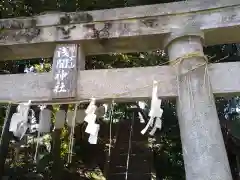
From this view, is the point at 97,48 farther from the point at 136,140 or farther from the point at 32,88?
the point at 136,140

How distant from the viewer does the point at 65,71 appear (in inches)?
115

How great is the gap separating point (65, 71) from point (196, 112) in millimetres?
1304

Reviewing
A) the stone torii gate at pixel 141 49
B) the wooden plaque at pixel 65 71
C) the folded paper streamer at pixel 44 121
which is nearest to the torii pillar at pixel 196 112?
the stone torii gate at pixel 141 49

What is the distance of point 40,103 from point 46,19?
942mm

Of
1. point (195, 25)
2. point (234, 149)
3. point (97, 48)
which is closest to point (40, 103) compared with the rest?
point (97, 48)

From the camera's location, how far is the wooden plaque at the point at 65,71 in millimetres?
2805

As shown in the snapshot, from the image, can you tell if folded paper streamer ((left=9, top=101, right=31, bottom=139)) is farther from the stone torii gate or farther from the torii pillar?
the torii pillar

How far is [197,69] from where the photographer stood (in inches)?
109

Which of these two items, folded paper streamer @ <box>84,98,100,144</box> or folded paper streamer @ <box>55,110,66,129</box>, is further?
folded paper streamer @ <box>55,110,66,129</box>

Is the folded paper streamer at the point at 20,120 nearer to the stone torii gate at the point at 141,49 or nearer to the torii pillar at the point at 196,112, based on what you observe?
the stone torii gate at the point at 141,49

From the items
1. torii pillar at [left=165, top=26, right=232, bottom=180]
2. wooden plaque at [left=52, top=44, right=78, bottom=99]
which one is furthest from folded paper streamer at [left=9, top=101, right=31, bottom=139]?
torii pillar at [left=165, top=26, right=232, bottom=180]

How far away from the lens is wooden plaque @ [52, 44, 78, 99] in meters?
2.80

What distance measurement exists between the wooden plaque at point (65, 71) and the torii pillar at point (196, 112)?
967mm

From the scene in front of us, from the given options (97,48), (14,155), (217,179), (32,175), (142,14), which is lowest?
(217,179)
